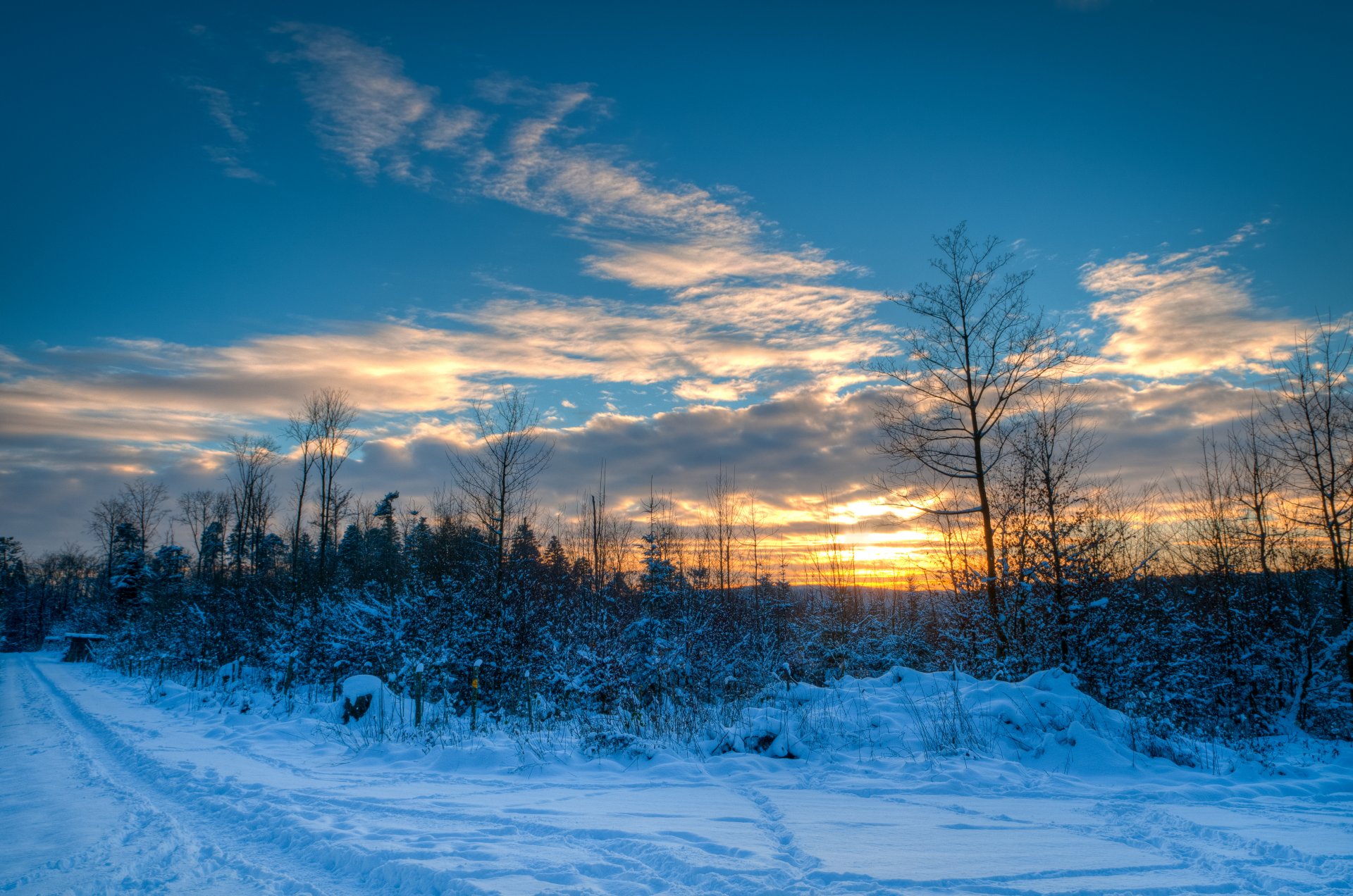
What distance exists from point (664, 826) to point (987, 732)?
5129mm

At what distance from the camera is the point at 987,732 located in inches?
342

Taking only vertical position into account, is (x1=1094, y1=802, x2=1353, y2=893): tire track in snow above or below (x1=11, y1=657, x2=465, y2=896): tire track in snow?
above

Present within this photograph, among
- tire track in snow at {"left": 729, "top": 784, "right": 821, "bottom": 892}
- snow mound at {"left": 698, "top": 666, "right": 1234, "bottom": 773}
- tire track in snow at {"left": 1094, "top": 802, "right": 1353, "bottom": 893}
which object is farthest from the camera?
snow mound at {"left": 698, "top": 666, "right": 1234, "bottom": 773}

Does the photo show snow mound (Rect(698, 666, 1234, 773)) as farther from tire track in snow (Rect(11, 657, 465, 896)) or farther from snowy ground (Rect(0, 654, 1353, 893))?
tire track in snow (Rect(11, 657, 465, 896))

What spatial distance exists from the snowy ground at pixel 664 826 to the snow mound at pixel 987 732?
21 cm

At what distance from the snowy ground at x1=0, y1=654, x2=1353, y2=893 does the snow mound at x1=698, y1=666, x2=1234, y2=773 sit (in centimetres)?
21

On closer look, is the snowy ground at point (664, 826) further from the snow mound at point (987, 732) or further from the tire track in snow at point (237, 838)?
the snow mound at point (987, 732)

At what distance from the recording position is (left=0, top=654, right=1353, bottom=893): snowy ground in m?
4.43

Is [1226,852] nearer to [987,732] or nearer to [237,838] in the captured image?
[987,732]

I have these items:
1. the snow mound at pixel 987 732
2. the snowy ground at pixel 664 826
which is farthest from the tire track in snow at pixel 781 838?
the snow mound at pixel 987 732

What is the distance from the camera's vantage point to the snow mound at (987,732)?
7.86 metres

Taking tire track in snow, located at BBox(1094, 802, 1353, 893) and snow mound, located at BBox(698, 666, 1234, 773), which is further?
snow mound, located at BBox(698, 666, 1234, 773)

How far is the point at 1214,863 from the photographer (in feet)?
15.0

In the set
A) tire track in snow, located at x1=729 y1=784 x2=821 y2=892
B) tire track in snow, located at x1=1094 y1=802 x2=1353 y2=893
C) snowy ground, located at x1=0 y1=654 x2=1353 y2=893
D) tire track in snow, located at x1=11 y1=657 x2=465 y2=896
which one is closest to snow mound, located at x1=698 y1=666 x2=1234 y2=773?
snowy ground, located at x1=0 y1=654 x2=1353 y2=893
